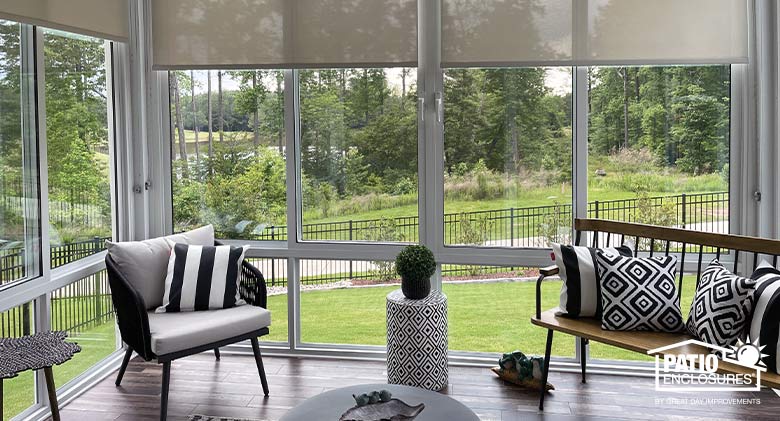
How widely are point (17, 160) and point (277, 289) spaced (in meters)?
1.73

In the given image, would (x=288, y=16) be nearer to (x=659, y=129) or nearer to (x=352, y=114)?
(x=352, y=114)

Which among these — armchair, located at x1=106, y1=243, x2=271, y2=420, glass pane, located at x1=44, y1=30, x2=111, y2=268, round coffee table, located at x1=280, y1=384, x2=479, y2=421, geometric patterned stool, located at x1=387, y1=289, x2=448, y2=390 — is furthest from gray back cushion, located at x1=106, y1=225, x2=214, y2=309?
round coffee table, located at x1=280, y1=384, x2=479, y2=421

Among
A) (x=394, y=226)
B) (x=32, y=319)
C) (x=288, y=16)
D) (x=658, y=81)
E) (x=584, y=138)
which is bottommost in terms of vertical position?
(x=32, y=319)

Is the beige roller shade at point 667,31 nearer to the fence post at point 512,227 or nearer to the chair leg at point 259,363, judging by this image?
the fence post at point 512,227

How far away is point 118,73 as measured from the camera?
4.18m

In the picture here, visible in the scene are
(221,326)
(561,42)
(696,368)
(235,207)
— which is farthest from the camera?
(235,207)

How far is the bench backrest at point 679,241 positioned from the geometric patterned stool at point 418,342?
944mm

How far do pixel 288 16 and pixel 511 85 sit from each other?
1415 millimetres

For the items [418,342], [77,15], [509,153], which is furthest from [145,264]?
[509,153]

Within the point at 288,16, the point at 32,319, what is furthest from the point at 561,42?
the point at 32,319

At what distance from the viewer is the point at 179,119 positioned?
174 inches

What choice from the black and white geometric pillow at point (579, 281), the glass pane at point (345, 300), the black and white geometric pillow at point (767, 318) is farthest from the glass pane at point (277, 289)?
the black and white geometric pillow at point (767, 318)

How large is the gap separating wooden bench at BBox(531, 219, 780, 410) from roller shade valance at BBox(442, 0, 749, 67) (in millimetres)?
965

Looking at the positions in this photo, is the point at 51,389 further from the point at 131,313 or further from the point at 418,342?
the point at 418,342
